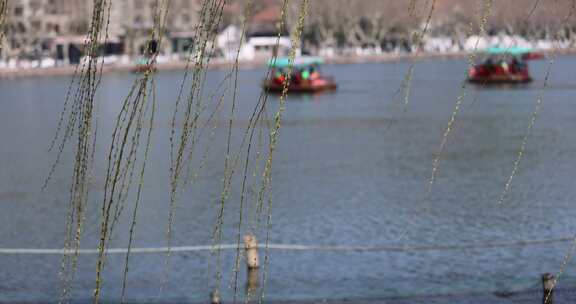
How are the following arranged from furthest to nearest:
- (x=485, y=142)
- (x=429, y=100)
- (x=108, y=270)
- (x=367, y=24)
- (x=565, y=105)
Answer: (x=367, y=24) < (x=429, y=100) < (x=565, y=105) < (x=485, y=142) < (x=108, y=270)

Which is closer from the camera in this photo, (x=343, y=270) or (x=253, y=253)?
(x=253, y=253)

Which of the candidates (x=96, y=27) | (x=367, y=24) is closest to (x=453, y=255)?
(x=96, y=27)

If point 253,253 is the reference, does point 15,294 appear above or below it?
below

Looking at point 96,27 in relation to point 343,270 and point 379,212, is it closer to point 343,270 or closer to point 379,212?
point 343,270

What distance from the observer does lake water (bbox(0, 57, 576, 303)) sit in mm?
13156

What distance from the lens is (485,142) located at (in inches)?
1398

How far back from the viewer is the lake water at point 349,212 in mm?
13156

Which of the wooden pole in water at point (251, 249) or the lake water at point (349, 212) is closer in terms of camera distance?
the wooden pole in water at point (251, 249)

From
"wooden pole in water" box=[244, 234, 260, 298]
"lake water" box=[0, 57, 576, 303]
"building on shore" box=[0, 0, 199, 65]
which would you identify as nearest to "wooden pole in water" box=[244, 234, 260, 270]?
"wooden pole in water" box=[244, 234, 260, 298]

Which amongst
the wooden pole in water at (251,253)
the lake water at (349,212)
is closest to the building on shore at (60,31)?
the lake water at (349,212)

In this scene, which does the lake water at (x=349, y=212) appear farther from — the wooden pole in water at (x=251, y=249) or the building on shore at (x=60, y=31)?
the building on shore at (x=60, y=31)

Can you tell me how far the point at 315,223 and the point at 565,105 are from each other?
35707mm

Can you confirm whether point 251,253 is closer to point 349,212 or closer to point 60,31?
point 349,212

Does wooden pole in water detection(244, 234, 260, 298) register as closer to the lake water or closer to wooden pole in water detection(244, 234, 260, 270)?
wooden pole in water detection(244, 234, 260, 270)
